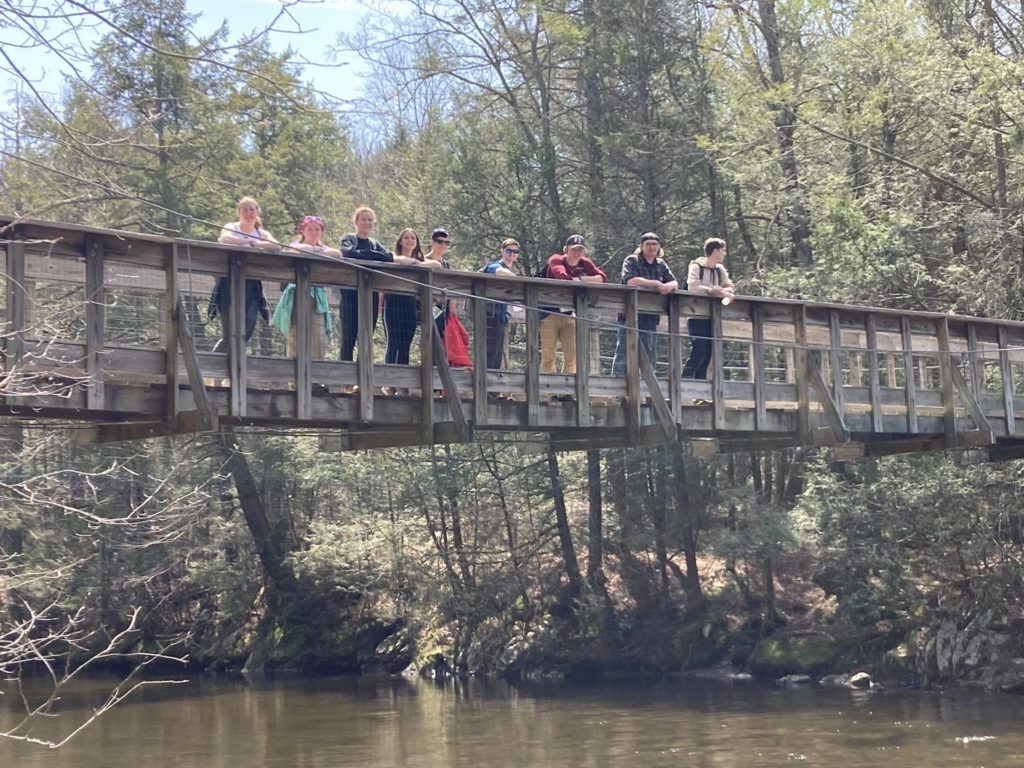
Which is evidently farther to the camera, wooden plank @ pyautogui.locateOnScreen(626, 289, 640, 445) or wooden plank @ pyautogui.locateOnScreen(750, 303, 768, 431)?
wooden plank @ pyautogui.locateOnScreen(750, 303, 768, 431)

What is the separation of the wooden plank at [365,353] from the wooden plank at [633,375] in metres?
2.69

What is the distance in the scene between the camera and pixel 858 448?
50.2 feet

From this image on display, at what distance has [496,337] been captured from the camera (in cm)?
1206

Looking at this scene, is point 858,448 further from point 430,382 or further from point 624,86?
point 624,86

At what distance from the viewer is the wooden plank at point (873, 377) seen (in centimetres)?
1409

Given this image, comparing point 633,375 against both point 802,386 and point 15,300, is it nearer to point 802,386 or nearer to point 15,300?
point 802,386

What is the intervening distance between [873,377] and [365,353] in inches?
253

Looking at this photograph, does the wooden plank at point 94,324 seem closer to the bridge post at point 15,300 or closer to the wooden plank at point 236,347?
the bridge post at point 15,300

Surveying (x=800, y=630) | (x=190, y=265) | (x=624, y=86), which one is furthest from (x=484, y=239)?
(x=190, y=265)

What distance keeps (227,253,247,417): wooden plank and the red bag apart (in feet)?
6.99

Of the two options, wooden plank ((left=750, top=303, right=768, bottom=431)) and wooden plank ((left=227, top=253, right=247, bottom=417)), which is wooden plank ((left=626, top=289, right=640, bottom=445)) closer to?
wooden plank ((left=750, top=303, right=768, bottom=431))

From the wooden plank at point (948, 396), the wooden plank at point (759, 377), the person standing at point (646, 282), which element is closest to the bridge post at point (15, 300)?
the person standing at point (646, 282)

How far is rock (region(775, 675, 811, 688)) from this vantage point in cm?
2214

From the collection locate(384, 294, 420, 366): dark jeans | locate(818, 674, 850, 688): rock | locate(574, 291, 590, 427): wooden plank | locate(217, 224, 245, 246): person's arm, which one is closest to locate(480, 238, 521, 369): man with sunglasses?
locate(574, 291, 590, 427): wooden plank
